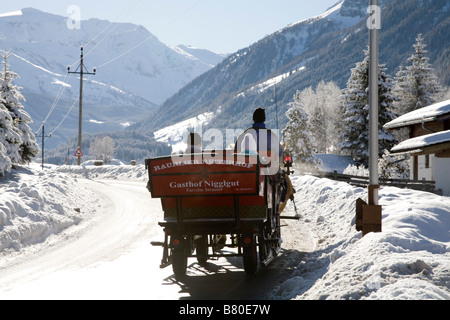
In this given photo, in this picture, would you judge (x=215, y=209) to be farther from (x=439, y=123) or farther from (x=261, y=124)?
(x=439, y=123)

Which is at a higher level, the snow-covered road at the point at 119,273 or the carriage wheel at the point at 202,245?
the carriage wheel at the point at 202,245

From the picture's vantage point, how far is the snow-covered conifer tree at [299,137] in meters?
62.4

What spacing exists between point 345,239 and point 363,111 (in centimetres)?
4523

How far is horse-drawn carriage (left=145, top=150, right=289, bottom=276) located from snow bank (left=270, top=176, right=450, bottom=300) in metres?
1.09

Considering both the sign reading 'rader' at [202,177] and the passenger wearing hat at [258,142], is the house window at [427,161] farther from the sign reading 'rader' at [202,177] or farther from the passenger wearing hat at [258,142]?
the sign reading 'rader' at [202,177]

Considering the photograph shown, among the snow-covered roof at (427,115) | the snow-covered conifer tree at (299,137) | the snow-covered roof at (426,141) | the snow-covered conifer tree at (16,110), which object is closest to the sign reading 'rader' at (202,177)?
the snow-covered roof at (426,141)

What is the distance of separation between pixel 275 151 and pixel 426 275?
402 cm

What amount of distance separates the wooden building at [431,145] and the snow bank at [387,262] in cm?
1431

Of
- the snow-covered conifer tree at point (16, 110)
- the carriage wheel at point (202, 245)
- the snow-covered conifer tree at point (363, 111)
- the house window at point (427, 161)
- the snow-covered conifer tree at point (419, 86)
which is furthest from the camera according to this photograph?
the snow-covered conifer tree at point (419, 86)

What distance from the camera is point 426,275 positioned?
19.0 ft

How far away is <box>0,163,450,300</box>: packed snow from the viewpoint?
223 inches

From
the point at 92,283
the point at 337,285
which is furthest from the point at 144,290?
the point at 337,285

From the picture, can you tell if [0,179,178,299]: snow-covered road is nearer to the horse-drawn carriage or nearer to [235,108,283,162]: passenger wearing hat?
the horse-drawn carriage

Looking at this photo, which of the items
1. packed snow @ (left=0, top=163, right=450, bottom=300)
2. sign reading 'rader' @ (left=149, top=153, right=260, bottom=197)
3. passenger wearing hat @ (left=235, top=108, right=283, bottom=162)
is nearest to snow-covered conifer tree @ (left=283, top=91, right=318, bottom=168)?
packed snow @ (left=0, top=163, right=450, bottom=300)
